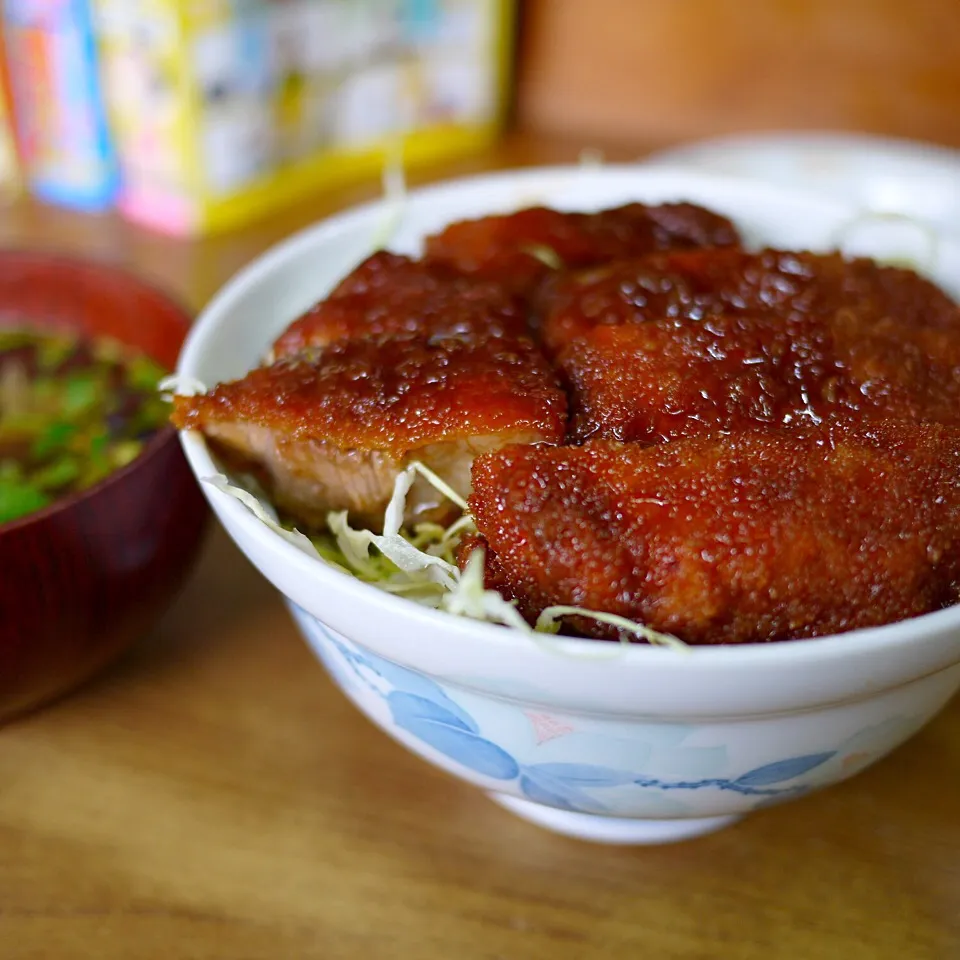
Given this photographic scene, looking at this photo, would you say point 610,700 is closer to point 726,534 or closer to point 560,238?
point 726,534

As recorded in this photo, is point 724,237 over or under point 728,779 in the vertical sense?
over

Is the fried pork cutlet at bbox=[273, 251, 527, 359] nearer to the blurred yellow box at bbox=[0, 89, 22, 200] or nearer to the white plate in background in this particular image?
the white plate in background

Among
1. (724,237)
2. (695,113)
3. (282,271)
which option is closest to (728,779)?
(724,237)

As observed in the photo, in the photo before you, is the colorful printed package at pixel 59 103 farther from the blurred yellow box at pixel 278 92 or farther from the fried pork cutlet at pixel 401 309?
the fried pork cutlet at pixel 401 309

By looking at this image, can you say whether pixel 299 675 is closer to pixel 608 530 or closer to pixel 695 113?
pixel 608 530

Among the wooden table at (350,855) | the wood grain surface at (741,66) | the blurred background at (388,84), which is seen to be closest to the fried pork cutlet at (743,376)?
the wooden table at (350,855)

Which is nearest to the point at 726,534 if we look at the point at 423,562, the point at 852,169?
the point at 423,562
